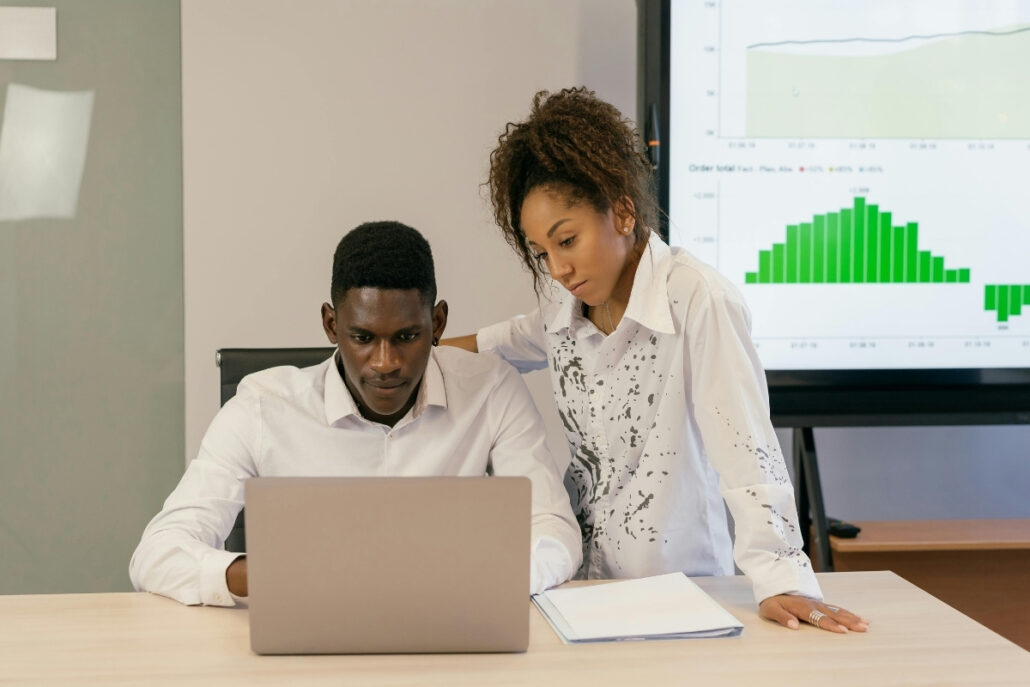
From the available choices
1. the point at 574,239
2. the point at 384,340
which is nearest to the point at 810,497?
the point at 574,239

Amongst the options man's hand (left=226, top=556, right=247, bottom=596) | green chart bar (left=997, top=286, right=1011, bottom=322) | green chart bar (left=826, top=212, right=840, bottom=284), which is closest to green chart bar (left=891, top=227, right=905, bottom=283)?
green chart bar (left=826, top=212, right=840, bottom=284)

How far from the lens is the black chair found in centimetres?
182

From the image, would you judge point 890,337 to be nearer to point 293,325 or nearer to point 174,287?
point 293,325

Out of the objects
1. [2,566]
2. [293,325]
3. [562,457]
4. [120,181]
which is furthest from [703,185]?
[2,566]

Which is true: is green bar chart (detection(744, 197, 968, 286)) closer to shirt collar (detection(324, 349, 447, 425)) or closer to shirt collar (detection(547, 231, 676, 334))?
shirt collar (detection(547, 231, 676, 334))

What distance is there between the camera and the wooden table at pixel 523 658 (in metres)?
1.06

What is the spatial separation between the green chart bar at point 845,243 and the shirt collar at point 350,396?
1.09m

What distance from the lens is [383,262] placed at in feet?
4.88

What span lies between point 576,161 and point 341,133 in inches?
43.9

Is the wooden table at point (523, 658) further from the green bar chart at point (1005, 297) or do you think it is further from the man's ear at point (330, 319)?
the green bar chart at point (1005, 297)

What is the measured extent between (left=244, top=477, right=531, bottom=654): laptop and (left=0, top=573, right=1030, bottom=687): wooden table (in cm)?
5

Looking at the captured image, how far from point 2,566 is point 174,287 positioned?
814 mm

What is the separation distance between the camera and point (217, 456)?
5.12 feet

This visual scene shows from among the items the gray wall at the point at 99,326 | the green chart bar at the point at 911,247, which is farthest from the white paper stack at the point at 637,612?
the gray wall at the point at 99,326
